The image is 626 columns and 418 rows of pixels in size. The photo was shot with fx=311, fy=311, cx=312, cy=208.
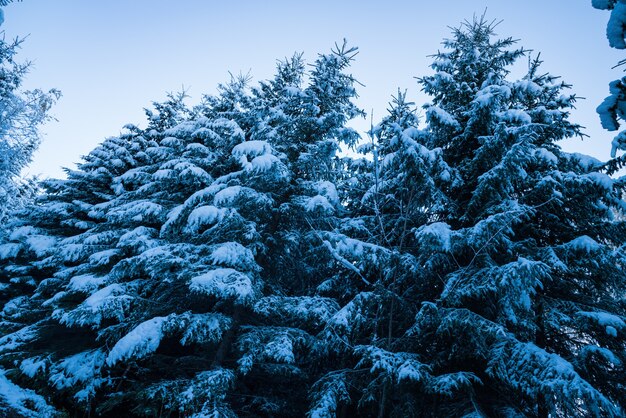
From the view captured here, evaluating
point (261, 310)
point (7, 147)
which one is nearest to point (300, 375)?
point (261, 310)

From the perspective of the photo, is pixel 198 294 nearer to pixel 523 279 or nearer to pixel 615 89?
pixel 523 279

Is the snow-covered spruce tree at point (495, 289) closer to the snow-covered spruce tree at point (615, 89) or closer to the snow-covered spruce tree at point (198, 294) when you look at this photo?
the snow-covered spruce tree at point (198, 294)

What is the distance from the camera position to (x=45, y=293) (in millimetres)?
12891

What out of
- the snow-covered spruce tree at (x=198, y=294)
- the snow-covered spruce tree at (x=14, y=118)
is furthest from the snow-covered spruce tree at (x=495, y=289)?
the snow-covered spruce tree at (x=14, y=118)

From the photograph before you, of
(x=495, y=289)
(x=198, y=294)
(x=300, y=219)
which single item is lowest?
(x=198, y=294)

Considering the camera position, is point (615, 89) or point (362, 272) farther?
point (362, 272)

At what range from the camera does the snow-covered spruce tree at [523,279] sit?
4.85 m

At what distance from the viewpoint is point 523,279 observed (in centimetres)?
494

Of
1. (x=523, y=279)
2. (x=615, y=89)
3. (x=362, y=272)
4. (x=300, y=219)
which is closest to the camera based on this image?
(x=615, y=89)

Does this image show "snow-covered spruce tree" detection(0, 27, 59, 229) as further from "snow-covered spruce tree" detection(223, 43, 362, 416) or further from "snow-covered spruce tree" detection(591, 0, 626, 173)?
"snow-covered spruce tree" detection(591, 0, 626, 173)

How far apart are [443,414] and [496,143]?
17.7ft

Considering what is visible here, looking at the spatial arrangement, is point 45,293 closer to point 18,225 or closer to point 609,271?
point 18,225

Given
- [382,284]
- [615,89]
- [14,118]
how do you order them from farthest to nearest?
1. [14,118]
2. [382,284]
3. [615,89]

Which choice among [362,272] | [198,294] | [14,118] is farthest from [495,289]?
[14,118]
